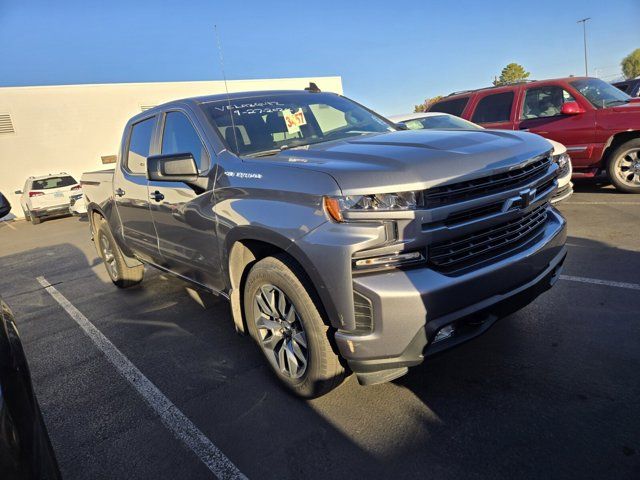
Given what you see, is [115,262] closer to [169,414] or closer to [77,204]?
[169,414]

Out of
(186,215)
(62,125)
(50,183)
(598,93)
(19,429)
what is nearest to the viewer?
(19,429)

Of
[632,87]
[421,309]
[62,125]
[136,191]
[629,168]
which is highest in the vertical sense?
[62,125]

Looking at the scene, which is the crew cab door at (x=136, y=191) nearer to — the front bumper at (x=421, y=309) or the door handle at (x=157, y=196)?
the door handle at (x=157, y=196)

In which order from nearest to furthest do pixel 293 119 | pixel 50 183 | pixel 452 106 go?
1. pixel 293 119
2. pixel 452 106
3. pixel 50 183

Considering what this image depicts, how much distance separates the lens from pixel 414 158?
246 cm

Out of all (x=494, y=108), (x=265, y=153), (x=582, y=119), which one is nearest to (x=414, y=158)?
(x=265, y=153)

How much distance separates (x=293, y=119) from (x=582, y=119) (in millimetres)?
6186

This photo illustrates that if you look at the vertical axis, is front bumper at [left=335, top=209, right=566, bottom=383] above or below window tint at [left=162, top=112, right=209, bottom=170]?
below

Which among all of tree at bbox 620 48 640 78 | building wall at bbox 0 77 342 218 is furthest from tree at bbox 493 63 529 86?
building wall at bbox 0 77 342 218

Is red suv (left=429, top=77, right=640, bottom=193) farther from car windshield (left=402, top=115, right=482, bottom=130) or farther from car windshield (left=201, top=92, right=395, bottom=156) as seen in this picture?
car windshield (left=201, top=92, right=395, bottom=156)

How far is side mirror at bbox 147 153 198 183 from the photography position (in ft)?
10.3

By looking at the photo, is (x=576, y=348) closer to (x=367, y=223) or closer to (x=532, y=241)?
(x=532, y=241)

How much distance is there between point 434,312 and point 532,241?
0.94 meters

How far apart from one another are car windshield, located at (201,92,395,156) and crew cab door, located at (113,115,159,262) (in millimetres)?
1118
